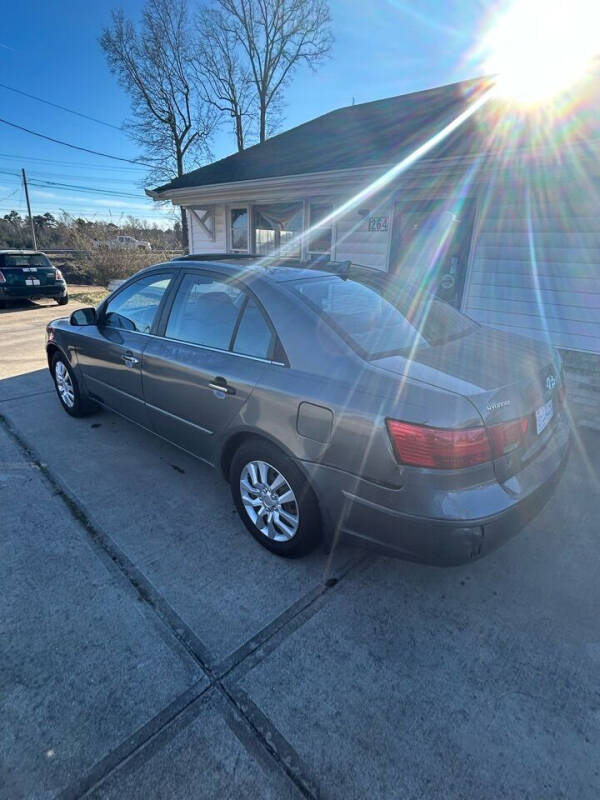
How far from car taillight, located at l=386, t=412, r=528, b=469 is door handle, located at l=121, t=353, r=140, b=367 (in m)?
2.14

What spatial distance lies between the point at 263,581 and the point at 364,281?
189 centimetres

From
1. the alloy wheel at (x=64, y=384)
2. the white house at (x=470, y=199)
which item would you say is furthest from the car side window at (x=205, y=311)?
the white house at (x=470, y=199)

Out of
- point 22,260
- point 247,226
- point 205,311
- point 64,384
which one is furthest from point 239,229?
point 205,311

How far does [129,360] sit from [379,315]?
194 centimetres

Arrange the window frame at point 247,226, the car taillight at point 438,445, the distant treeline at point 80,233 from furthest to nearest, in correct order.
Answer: the distant treeline at point 80,233, the window frame at point 247,226, the car taillight at point 438,445

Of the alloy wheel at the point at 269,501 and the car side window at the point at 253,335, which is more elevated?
the car side window at the point at 253,335

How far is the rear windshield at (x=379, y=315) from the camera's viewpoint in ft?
6.97

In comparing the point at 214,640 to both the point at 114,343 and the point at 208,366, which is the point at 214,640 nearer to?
the point at 208,366

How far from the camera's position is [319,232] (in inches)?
284

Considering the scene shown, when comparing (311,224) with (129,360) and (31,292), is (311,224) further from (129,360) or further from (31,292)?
(31,292)

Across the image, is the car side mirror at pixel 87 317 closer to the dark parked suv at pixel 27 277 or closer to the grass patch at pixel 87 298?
the dark parked suv at pixel 27 277

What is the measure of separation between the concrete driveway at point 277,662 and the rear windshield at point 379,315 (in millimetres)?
1269

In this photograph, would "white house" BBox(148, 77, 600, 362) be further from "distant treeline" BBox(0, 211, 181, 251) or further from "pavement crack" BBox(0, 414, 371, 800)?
"distant treeline" BBox(0, 211, 181, 251)

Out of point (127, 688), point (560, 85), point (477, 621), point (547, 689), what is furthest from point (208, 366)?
point (560, 85)
